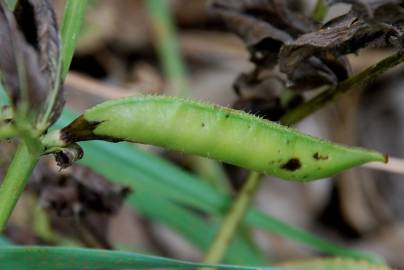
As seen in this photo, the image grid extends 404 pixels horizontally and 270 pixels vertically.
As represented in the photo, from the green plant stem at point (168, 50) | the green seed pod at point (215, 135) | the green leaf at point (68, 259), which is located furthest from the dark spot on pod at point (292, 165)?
the green plant stem at point (168, 50)

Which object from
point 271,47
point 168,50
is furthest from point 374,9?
point 168,50

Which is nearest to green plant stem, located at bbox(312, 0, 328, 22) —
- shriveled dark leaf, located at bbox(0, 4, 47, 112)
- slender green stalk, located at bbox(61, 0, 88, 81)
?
slender green stalk, located at bbox(61, 0, 88, 81)

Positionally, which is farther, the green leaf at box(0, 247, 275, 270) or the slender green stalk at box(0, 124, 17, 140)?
the green leaf at box(0, 247, 275, 270)

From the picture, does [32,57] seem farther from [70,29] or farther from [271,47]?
[271,47]

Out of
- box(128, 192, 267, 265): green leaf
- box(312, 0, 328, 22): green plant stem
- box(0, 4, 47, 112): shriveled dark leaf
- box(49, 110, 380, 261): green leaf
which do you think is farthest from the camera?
box(128, 192, 267, 265): green leaf

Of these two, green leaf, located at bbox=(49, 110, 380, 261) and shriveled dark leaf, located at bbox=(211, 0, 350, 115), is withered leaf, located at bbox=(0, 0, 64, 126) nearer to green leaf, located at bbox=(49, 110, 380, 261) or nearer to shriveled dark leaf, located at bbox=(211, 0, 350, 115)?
shriveled dark leaf, located at bbox=(211, 0, 350, 115)
